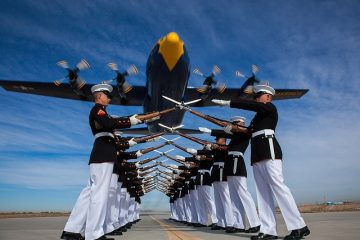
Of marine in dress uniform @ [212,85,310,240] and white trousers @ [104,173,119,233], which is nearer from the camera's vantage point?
marine in dress uniform @ [212,85,310,240]

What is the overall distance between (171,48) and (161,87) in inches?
102

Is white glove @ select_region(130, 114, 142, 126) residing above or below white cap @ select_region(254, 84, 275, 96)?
below

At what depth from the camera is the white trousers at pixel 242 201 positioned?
7883 mm

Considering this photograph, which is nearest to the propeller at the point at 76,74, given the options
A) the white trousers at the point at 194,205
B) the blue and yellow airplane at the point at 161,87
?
the blue and yellow airplane at the point at 161,87

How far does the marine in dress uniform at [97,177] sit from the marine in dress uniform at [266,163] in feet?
7.87

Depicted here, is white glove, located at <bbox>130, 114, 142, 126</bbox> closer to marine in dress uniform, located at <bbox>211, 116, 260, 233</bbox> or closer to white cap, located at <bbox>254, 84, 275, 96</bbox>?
white cap, located at <bbox>254, 84, 275, 96</bbox>

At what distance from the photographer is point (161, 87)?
62.1 ft

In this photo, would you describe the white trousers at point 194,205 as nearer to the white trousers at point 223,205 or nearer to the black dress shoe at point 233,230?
the white trousers at point 223,205

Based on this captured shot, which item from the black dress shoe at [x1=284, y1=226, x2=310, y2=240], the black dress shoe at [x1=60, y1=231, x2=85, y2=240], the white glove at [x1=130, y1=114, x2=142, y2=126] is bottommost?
the black dress shoe at [x1=284, y1=226, x2=310, y2=240]

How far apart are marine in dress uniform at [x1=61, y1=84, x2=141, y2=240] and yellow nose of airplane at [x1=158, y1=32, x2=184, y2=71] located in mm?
11608

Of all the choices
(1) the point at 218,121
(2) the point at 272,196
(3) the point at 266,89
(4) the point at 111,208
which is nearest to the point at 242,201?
(2) the point at 272,196

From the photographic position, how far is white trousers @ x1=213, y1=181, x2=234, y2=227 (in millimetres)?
9023

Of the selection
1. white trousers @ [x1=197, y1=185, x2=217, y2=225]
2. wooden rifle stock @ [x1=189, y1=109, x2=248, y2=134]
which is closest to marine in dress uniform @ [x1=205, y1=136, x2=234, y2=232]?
white trousers @ [x1=197, y1=185, x2=217, y2=225]

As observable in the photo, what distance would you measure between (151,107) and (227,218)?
12.9 meters
